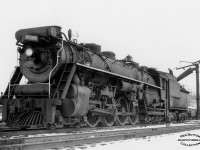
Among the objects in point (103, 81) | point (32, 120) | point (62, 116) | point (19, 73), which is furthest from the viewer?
point (103, 81)

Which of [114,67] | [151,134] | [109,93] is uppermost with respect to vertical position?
[114,67]

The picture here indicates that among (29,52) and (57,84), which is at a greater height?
(29,52)

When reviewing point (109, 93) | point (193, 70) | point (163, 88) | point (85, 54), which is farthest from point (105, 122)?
point (193, 70)

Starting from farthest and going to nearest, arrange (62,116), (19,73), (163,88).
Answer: (163,88)
(19,73)
(62,116)

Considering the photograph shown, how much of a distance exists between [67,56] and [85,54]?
1039mm

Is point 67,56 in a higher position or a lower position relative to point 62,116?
higher

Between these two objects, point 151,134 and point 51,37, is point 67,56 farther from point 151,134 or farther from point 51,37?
point 151,134

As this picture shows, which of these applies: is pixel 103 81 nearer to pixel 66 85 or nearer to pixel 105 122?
pixel 105 122

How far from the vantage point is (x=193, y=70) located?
22562mm

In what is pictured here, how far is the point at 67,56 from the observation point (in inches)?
369

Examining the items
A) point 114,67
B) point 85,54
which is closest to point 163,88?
point 114,67

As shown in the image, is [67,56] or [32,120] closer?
[32,120]

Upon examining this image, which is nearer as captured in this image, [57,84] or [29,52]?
[29,52]

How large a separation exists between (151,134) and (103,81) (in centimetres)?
339
